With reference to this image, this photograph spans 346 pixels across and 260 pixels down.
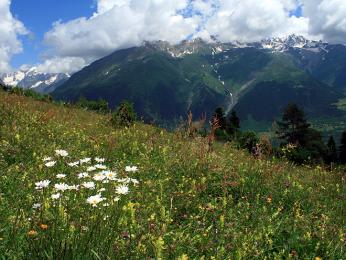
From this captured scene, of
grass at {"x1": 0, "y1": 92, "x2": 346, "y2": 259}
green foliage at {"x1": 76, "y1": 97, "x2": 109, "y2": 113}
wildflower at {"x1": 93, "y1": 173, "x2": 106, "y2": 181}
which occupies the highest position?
green foliage at {"x1": 76, "y1": 97, "x2": 109, "y2": 113}

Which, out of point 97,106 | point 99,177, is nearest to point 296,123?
point 97,106

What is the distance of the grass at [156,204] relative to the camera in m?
4.04

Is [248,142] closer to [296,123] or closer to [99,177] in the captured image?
[99,177]

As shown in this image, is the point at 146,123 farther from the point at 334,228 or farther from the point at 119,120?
the point at 334,228

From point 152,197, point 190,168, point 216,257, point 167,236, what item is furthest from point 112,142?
point 216,257

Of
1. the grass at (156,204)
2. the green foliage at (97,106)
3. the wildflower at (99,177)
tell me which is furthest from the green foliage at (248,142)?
the wildflower at (99,177)

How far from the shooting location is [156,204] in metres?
6.79

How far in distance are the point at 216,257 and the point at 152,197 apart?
230 cm

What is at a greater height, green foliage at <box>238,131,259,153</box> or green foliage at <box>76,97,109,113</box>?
green foliage at <box>76,97,109,113</box>

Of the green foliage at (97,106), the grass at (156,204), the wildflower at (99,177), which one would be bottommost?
the grass at (156,204)

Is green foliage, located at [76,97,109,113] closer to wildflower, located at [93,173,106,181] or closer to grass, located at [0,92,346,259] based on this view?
grass, located at [0,92,346,259]

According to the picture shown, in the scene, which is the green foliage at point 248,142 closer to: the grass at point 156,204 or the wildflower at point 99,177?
the grass at point 156,204

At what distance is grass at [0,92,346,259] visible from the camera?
4.04 meters

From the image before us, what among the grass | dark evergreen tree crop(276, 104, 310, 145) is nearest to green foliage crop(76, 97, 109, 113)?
the grass
